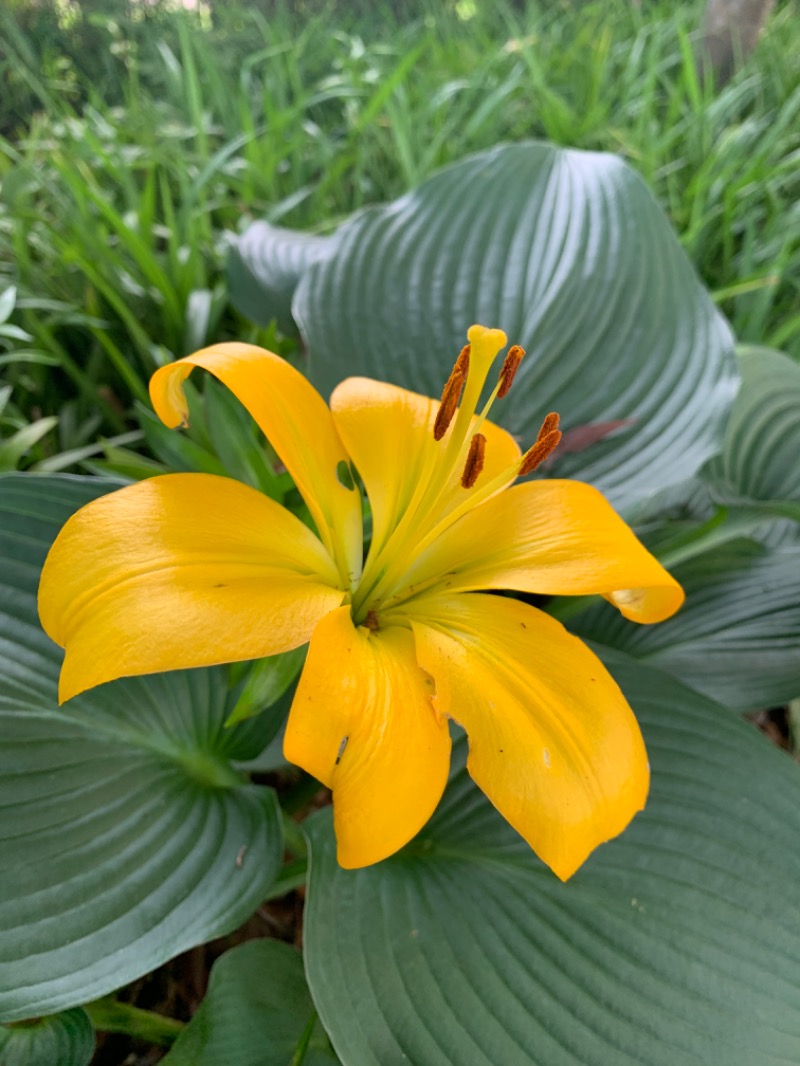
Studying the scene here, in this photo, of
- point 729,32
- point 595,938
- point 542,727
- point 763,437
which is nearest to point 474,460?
point 542,727

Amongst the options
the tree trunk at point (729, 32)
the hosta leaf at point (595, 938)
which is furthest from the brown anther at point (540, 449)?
the tree trunk at point (729, 32)

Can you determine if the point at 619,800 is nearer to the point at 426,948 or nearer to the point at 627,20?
the point at 426,948

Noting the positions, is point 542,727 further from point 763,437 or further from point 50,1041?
point 763,437

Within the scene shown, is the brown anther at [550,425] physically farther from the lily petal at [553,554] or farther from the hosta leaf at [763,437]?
the hosta leaf at [763,437]

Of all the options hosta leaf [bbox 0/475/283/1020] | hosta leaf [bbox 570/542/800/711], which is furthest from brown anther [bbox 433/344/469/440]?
hosta leaf [bbox 570/542/800/711]

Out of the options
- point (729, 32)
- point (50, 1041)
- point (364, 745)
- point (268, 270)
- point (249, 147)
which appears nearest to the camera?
point (364, 745)

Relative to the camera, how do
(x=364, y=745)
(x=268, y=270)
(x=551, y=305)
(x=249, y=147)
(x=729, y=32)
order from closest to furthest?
(x=364, y=745)
(x=551, y=305)
(x=268, y=270)
(x=249, y=147)
(x=729, y=32)
